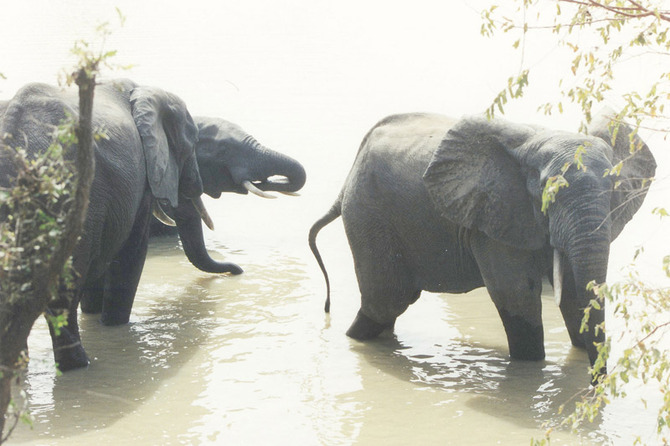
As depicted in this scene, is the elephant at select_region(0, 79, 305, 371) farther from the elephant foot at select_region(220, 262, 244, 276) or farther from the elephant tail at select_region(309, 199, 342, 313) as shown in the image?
the elephant tail at select_region(309, 199, 342, 313)

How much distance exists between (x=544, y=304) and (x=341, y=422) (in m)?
3.03

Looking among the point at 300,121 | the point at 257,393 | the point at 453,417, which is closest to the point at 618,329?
the point at 453,417

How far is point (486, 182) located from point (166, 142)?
Answer: 7.85 ft

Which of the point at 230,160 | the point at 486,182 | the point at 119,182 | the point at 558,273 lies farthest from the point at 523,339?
the point at 230,160

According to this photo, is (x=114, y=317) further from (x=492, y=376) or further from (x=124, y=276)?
(x=492, y=376)

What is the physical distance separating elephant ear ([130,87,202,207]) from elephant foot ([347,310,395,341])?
153cm

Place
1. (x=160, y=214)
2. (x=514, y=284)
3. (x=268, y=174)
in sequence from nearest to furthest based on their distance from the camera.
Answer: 1. (x=514, y=284)
2. (x=160, y=214)
3. (x=268, y=174)

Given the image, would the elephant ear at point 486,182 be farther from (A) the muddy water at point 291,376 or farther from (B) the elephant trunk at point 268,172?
(B) the elephant trunk at point 268,172

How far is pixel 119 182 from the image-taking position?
6828mm

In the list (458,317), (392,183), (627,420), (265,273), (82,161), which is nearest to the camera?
(82,161)

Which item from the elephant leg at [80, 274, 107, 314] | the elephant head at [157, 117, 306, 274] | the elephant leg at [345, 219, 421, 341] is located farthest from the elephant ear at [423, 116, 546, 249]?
the elephant head at [157, 117, 306, 274]

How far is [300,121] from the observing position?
20547mm

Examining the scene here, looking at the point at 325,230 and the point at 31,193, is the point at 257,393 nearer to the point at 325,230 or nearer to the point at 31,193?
the point at 31,193

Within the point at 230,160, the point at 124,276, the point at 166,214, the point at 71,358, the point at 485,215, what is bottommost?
the point at 71,358
